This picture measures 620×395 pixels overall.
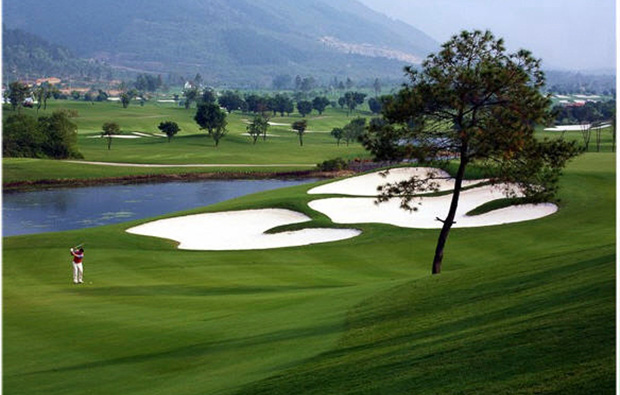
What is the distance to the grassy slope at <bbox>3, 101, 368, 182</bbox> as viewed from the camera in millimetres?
91875

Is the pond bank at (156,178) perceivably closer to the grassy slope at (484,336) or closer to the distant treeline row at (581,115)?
the grassy slope at (484,336)

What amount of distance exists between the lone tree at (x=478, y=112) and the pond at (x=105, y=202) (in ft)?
119

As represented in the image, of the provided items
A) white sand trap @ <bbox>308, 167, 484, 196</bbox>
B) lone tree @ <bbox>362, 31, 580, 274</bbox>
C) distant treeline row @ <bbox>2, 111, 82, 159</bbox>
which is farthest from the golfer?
distant treeline row @ <bbox>2, 111, 82, 159</bbox>

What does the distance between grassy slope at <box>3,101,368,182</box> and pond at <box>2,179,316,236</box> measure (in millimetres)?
7915

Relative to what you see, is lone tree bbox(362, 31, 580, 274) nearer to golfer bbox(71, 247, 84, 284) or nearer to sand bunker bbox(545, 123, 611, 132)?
golfer bbox(71, 247, 84, 284)

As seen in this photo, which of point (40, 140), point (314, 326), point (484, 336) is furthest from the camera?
point (40, 140)

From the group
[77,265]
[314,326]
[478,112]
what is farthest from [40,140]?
[314,326]

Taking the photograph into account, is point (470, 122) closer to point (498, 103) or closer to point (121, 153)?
point (498, 103)

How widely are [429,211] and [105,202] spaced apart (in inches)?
1402

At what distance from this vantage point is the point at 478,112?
88.0 ft

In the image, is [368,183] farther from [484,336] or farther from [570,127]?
[570,127]

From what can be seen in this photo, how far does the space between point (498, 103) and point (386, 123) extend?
12.0 ft

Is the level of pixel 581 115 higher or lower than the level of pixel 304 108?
higher

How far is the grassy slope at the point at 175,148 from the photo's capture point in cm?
9188
